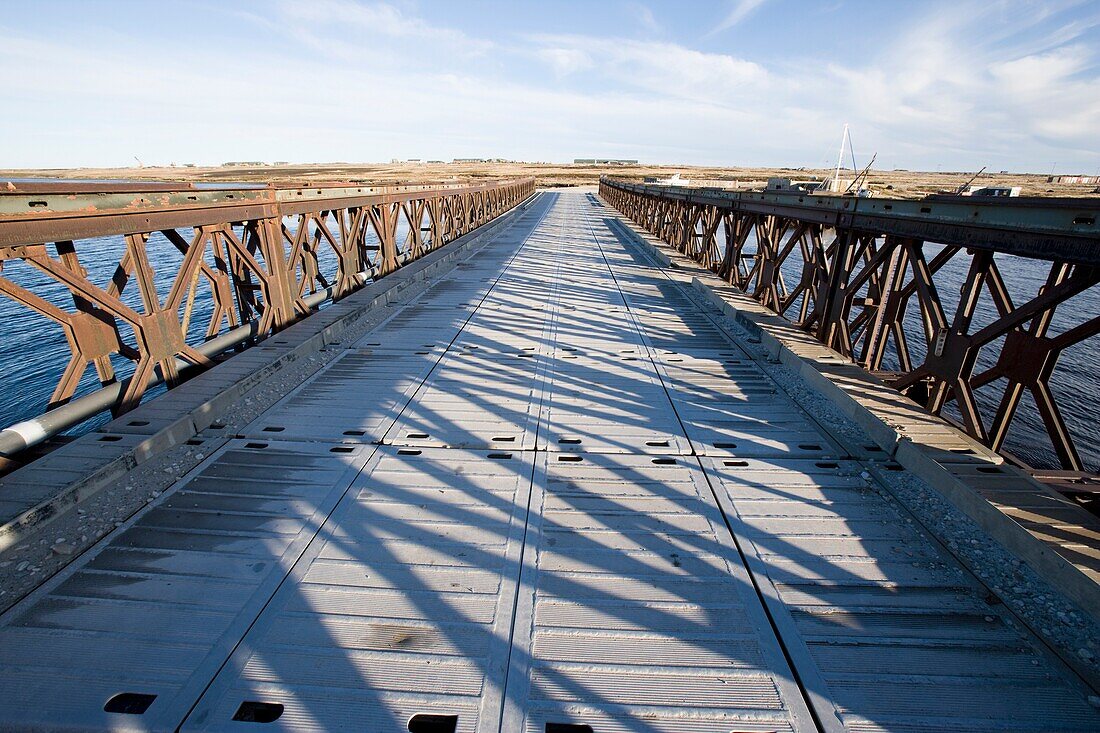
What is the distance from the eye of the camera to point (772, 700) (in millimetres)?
2512

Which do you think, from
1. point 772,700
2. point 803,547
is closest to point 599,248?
point 803,547

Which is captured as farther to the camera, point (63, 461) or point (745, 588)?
point (63, 461)

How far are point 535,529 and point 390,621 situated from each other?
3.72 feet

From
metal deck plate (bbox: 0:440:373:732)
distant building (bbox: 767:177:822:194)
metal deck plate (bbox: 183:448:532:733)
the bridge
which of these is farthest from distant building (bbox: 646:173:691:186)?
metal deck plate (bbox: 0:440:373:732)

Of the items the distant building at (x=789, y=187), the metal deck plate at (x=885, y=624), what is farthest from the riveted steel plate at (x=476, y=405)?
the distant building at (x=789, y=187)

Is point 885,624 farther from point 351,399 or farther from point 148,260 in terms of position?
point 148,260

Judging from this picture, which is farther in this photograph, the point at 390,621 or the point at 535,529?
the point at 535,529

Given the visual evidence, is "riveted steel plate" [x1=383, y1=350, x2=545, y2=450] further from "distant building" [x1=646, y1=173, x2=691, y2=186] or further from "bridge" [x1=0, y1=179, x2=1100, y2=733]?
"distant building" [x1=646, y1=173, x2=691, y2=186]

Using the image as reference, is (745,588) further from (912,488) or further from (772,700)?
(912,488)

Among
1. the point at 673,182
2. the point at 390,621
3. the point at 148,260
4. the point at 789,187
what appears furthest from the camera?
the point at 673,182

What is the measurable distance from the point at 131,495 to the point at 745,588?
4.48 meters

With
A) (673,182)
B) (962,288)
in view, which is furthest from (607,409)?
(673,182)

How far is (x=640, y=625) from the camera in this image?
2.89m

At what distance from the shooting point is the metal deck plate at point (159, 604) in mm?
2430
